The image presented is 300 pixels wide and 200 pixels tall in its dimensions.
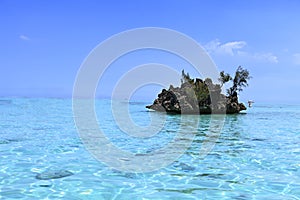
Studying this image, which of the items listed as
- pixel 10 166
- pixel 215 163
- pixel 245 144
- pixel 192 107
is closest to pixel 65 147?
pixel 10 166

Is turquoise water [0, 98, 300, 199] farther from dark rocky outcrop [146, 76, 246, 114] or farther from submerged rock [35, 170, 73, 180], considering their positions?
dark rocky outcrop [146, 76, 246, 114]

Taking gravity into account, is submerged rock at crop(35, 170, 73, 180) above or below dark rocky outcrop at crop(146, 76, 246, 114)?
below

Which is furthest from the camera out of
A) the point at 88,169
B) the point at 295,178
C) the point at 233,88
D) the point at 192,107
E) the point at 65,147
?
the point at 233,88

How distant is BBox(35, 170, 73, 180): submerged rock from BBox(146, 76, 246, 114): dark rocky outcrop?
2151 cm

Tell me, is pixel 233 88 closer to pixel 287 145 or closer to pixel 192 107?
pixel 192 107

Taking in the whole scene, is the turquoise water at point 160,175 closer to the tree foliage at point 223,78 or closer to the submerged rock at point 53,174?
the submerged rock at point 53,174

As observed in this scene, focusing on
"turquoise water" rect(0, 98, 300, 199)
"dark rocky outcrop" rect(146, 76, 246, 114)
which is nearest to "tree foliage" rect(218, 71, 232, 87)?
"dark rocky outcrop" rect(146, 76, 246, 114)

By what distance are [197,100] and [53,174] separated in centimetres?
2326

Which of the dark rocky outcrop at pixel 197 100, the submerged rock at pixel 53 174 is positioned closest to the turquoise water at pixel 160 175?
the submerged rock at pixel 53 174

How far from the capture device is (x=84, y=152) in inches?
344

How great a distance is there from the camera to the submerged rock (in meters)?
6.03

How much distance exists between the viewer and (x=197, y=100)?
28562 millimetres

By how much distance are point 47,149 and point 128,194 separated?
15.5ft

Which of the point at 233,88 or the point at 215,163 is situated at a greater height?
the point at 233,88
